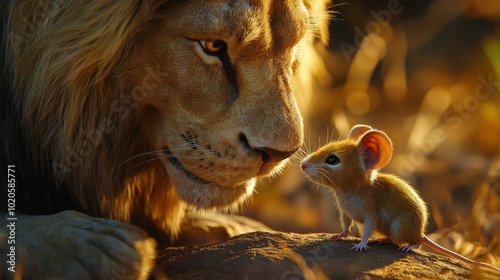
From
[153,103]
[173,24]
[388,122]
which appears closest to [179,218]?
[153,103]

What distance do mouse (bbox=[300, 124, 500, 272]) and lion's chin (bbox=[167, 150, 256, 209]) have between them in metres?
0.39

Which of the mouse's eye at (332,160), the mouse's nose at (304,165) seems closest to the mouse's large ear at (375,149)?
the mouse's eye at (332,160)

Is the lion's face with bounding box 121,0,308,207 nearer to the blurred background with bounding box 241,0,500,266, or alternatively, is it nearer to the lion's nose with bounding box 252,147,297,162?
the lion's nose with bounding box 252,147,297,162

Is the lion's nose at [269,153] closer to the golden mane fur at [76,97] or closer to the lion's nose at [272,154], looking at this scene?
the lion's nose at [272,154]

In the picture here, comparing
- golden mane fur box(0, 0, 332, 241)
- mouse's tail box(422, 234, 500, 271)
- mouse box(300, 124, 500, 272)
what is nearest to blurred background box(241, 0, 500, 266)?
mouse's tail box(422, 234, 500, 271)

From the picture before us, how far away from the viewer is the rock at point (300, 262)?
2.69 meters

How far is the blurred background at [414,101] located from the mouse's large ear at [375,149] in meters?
1.77

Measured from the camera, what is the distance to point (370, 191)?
2.98 m

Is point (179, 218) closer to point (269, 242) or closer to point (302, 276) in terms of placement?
point (269, 242)

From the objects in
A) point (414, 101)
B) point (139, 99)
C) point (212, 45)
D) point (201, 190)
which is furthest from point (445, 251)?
point (414, 101)

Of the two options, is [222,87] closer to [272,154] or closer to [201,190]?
[272,154]

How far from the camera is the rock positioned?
8.82 feet

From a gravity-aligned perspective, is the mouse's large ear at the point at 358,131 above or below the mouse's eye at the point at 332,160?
above

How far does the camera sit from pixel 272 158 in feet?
10.1
